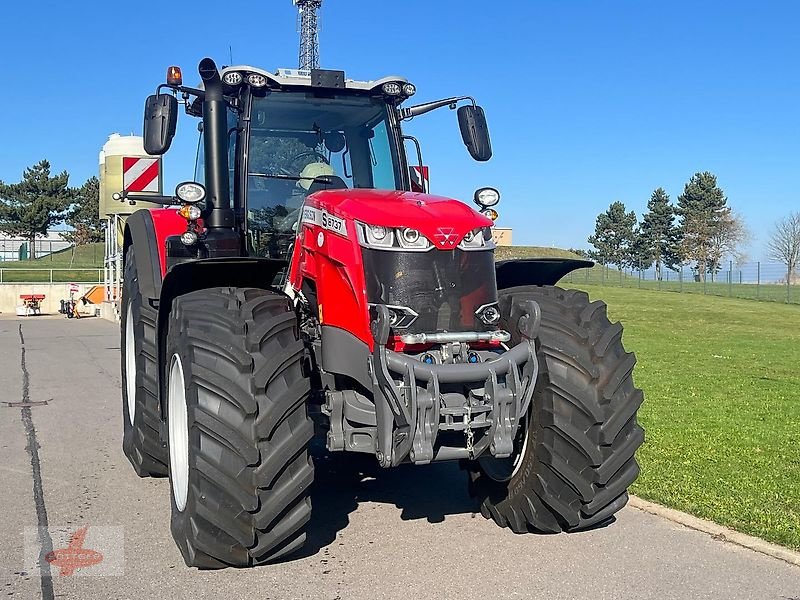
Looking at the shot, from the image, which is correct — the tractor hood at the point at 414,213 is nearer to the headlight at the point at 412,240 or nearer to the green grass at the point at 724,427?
the headlight at the point at 412,240

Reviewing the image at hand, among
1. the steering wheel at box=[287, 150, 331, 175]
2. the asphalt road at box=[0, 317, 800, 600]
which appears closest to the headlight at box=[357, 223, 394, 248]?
the steering wheel at box=[287, 150, 331, 175]

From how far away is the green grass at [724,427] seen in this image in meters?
5.97

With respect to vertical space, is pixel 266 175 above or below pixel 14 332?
above

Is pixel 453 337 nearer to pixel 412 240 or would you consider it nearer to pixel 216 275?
pixel 412 240

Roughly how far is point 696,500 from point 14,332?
1939cm

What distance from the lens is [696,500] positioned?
6.05 meters

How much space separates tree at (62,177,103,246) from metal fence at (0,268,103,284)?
21.2 m

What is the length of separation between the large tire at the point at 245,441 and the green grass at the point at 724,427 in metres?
2.91

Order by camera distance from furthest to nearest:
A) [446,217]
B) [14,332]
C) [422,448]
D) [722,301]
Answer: [722,301]
[14,332]
[446,217]
[422,448]

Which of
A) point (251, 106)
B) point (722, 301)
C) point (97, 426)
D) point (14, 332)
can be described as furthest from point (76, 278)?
point (251, 106)

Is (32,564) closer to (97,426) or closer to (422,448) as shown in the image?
(422,448)

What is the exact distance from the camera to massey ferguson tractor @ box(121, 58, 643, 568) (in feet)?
14.0

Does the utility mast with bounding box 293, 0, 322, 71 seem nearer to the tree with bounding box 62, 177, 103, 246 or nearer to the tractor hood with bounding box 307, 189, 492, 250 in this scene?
the tree with bounding box 62, 177, 103, 246

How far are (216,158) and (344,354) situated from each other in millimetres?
2023
